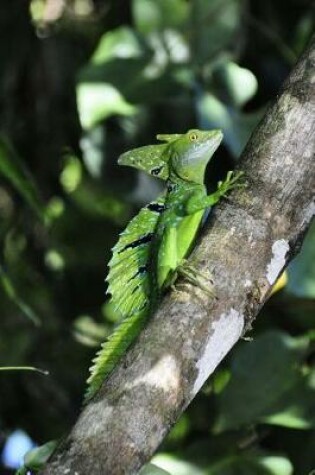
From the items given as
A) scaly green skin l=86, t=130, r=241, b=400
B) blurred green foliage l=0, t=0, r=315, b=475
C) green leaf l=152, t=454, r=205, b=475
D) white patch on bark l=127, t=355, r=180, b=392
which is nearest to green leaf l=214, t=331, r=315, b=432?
blurred green foliage l=0, t=0, r=315, b=475

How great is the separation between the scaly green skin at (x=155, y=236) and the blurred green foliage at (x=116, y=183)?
0.88 feet

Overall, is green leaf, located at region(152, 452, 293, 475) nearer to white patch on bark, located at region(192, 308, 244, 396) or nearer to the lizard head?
the lizard head

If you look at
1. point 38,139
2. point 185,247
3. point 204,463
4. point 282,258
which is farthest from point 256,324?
point 282,258

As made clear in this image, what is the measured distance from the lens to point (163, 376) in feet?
4.78

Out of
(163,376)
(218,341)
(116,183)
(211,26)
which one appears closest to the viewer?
(163,376)

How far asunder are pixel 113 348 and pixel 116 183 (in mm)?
995

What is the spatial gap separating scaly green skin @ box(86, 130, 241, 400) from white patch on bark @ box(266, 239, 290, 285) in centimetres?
27

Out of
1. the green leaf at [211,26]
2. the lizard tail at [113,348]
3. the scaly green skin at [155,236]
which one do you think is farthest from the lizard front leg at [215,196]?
the green leaf at [211,26]

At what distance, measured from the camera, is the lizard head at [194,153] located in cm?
237

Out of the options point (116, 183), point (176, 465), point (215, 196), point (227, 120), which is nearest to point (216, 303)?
point (215, 196)

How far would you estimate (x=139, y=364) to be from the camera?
1.48 m

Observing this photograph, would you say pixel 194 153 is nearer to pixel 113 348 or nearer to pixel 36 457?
pixel 113 348

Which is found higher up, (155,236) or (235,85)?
(235,85)

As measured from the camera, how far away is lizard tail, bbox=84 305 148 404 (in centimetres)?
202
